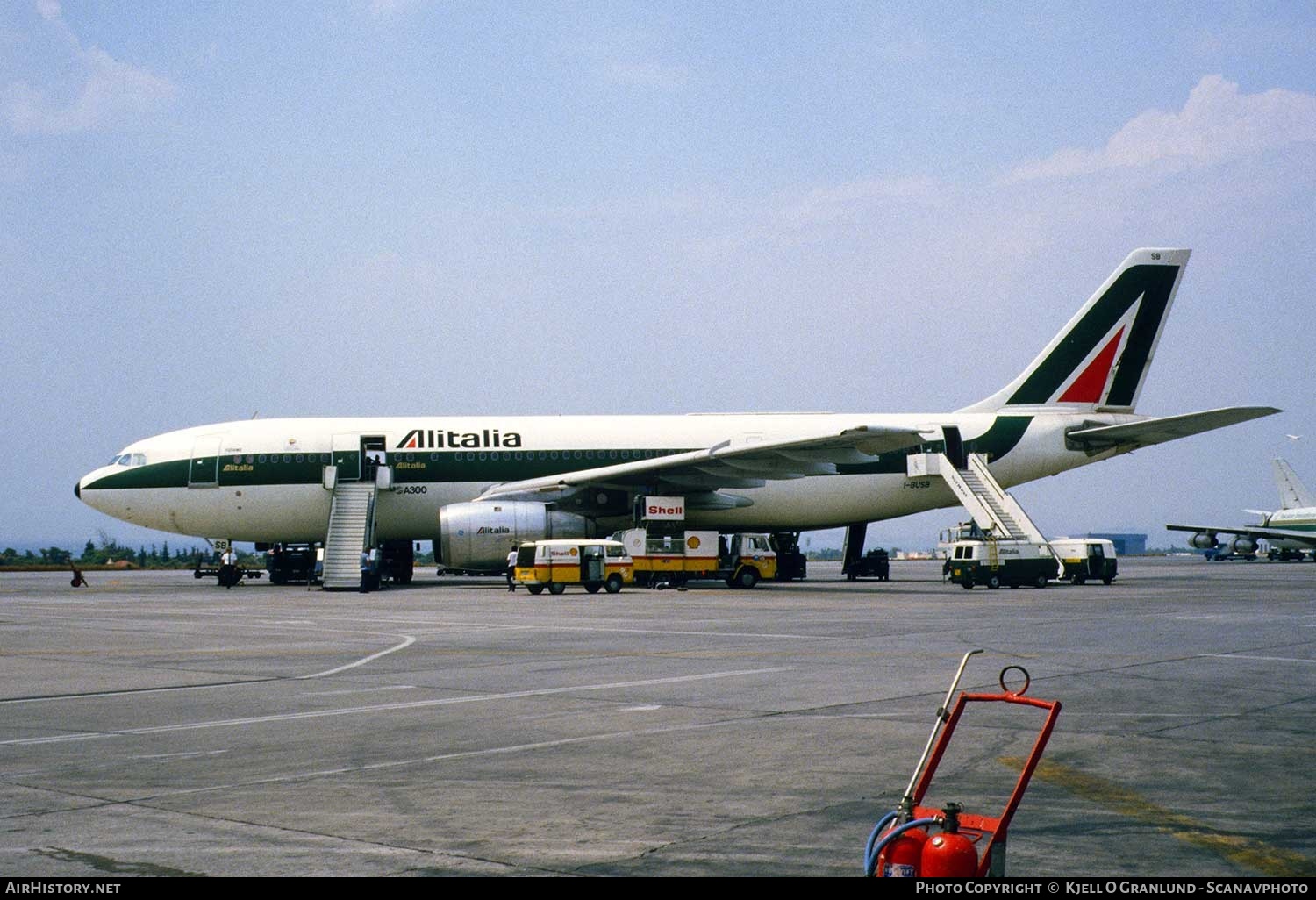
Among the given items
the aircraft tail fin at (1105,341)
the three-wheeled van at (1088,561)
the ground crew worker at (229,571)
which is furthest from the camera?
the aircraft tail fin at (1105,341)

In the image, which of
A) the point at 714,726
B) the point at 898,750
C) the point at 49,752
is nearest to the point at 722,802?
the point at 898,750

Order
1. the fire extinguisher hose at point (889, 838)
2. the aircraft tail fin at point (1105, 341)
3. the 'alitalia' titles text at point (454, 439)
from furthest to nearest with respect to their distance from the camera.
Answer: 1. the aircraft tail fin at point (1105, 341)
2. the 'alitalia' titles text at point (454, 439)
3. the fire extinguisher hose at point (889, 838)

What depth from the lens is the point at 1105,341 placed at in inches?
1863

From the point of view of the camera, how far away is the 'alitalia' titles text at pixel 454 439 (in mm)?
44219

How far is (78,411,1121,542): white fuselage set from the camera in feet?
143

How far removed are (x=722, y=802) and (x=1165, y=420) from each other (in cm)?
3981

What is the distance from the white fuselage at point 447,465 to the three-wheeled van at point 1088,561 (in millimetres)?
4557

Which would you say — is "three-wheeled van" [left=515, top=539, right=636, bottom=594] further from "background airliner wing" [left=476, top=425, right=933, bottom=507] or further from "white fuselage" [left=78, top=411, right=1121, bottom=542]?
"white fuselage" [left=78, top=411, right=1121, bottom=542]

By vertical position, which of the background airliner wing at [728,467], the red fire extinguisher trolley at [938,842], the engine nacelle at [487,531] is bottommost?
the red fire extinguisher trolley at [938,842]

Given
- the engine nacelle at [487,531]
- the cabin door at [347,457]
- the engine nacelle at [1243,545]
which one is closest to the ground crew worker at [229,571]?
the cabin door at [347,457]

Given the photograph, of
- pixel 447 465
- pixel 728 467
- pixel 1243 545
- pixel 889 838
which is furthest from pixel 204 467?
pixel 1243 545

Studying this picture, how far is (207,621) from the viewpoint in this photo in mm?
26594

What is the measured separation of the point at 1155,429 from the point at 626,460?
1842cm

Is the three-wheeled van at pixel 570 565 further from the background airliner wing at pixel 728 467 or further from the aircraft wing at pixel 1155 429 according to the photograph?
the aircraft wing at pixel 1155 429
